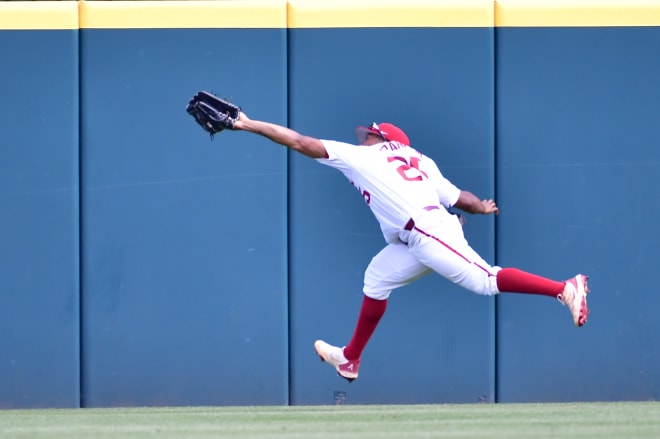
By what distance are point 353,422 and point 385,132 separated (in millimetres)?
1902

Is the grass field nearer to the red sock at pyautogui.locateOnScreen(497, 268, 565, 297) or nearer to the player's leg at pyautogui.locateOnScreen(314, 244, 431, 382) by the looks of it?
the player's leg at pyautogui.locateOnScreen(314, 244, 431, 382)

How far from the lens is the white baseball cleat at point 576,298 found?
7.95 metres

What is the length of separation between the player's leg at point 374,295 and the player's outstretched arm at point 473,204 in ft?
1.42

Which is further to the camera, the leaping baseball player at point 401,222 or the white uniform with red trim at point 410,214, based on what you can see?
the white uniform with red trim at point 410,214

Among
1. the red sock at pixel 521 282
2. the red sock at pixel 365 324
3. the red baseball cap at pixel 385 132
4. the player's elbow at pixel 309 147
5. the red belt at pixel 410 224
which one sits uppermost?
the red baseball cap at pixel 385 132

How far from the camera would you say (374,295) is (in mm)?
8609

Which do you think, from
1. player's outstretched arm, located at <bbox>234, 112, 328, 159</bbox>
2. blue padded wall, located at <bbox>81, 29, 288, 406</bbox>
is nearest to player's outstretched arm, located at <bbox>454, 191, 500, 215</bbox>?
player's outstretched arm, located at <bbox>234, 112, 328, 159</bbox>

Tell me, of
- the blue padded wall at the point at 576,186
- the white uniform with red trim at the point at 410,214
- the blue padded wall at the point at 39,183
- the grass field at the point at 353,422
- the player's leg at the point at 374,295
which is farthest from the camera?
the blue padded wall at the point at 576,186

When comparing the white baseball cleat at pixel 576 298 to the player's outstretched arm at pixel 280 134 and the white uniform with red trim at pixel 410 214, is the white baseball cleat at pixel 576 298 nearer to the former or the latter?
the white uniform with red trim at pixel 410 214

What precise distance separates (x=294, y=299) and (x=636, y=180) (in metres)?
2.40

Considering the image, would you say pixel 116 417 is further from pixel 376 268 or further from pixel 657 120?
pixel 657 120

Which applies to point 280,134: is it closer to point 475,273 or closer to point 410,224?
point 410,224

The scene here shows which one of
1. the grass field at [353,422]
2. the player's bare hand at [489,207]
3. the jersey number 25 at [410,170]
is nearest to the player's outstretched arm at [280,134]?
the jersey number 25 at [410,170]

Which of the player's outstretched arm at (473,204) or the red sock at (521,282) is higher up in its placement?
the player's outstretched arm at (473,204)
